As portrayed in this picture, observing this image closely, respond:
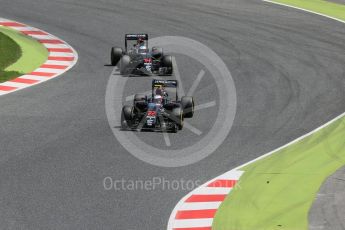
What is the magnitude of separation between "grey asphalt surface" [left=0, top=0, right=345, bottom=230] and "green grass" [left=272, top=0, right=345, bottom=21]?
1240 mm

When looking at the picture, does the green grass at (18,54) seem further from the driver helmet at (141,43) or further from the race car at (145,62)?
the driver helmet at (141,43)

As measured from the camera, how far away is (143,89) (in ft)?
89.2

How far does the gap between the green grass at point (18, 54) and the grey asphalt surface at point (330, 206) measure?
13633 mm

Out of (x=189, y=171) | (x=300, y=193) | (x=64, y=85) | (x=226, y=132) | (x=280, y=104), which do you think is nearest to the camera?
(x=300, y=193)

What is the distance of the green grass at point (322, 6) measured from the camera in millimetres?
39991

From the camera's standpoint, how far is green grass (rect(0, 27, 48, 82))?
2945 cm

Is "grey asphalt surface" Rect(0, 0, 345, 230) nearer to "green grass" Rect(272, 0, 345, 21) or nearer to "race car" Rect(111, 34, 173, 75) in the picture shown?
"race car" Rect(111, 34, 173, 75)

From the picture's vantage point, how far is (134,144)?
21.1 metres

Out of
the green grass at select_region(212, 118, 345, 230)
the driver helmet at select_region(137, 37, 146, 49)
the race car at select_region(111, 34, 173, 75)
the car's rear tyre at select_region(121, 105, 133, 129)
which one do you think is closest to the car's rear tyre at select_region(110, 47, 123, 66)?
the race car at select_region(111, 34, 173, 75)

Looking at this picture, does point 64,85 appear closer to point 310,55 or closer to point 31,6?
point 310,55

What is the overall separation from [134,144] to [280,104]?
6.21 metres

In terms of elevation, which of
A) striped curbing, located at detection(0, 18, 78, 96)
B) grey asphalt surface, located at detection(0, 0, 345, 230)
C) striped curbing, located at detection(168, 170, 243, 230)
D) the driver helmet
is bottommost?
striped curbing, located at detection(0, 18, 78, 96)

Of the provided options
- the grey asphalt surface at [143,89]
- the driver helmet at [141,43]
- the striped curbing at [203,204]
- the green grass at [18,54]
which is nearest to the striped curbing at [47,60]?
the green grass at [18,54]

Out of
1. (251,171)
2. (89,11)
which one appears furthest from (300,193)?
(89,11)
